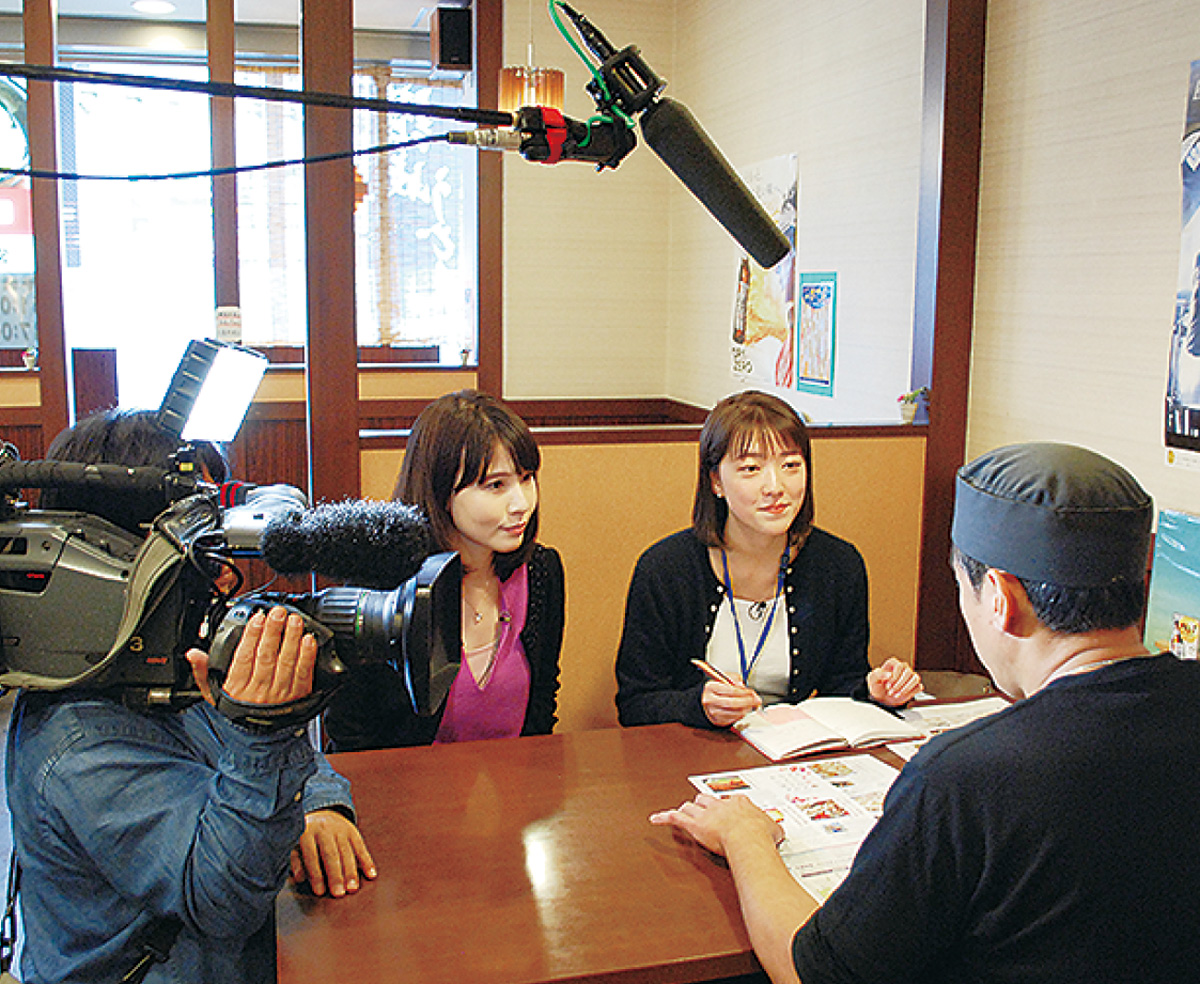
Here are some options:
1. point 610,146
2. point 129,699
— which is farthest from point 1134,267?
point 129,699

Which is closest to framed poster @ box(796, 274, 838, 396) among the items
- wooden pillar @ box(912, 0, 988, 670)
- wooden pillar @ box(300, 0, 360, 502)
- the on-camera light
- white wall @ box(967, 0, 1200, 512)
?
wooden pillar @ box(912, 0, 988, 670)

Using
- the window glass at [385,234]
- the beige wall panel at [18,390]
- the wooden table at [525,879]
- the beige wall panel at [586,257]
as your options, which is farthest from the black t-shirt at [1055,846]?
the window glass at [385,234]

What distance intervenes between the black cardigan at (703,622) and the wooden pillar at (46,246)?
5.78ft

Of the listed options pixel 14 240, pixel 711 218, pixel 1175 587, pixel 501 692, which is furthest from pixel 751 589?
pixel 14 240

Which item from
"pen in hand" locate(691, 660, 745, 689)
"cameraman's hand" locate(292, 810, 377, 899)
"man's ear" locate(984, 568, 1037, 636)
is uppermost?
"man's ear" locate(984, 568, 1037, 636)

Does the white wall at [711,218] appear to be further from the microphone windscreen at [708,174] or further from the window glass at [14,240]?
the window glass at [14,240]

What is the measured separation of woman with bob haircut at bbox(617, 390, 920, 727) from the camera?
6.40 ft

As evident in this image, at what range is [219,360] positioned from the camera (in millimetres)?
1385

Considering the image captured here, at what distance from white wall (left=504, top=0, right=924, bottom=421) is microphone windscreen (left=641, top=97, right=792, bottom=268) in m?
1.98

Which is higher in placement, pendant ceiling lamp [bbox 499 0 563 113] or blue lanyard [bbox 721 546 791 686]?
pendant ceiling lamp [bbox 499 0 563 113]

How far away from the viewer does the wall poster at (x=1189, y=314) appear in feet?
6.46

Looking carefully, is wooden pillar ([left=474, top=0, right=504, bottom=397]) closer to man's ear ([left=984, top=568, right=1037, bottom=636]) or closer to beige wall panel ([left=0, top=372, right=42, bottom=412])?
man's ear ([left=984, top=568, right=1037, bottom=636])

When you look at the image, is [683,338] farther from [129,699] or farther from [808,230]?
[129,699]

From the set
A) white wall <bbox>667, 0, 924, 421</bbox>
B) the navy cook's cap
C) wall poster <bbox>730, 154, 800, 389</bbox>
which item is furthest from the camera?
wall poster <bbox>730, 154, 800, 389</bbox>
